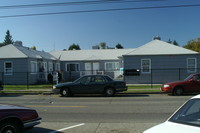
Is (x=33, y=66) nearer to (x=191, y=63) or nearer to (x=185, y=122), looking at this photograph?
(x=191, y=63)

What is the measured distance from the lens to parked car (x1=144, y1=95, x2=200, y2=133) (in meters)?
3.22

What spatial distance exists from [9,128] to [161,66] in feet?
69.9

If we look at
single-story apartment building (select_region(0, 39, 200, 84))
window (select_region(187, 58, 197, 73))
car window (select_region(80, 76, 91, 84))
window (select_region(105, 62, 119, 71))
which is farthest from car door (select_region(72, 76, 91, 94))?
window (select_region(105, 62, 119, 71))

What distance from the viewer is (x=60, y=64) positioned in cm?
3525

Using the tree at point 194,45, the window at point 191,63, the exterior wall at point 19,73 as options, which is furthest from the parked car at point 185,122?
the tree at point 194,45

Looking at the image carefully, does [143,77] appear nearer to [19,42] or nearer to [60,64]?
[60,64]

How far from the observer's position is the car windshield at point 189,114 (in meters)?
3.60

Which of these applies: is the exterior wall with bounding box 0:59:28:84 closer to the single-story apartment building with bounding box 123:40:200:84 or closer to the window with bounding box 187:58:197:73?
the single-story apartment building with bounding box 123:40:200:84

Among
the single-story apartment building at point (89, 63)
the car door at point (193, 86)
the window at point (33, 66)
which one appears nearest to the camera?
the car door at point (193, 86)

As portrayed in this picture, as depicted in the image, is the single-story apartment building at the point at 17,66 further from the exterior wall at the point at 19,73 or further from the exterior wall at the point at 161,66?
the exterior wall at the point at 161,66

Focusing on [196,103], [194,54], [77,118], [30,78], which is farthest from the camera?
[30,78]

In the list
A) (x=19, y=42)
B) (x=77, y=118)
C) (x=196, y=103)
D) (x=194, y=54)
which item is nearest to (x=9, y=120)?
(x=77, y=118)

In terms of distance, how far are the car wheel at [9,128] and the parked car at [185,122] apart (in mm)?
3418

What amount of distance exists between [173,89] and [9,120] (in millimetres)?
12206
